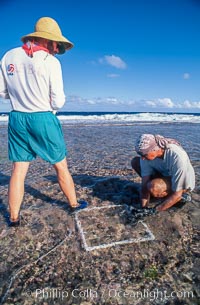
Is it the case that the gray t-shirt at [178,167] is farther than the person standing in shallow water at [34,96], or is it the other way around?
the gray t-shirt at [178,167]

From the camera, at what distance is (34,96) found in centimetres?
268

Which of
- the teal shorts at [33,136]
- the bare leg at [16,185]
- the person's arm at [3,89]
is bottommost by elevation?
the bare leg at [16,185]

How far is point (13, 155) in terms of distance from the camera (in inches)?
111

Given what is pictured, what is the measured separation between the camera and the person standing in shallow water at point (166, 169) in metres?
3.02

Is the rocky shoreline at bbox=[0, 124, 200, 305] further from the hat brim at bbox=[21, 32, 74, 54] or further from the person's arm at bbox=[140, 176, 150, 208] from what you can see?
the hat brim at bbox=[21, 32, 74, 54]

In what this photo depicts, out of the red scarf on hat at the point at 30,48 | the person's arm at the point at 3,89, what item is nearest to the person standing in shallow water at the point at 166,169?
the red scarf on hat at the point at 30,48

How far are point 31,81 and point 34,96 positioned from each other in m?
0.16

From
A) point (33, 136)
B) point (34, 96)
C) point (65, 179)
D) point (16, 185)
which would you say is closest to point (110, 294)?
point (65, 179)

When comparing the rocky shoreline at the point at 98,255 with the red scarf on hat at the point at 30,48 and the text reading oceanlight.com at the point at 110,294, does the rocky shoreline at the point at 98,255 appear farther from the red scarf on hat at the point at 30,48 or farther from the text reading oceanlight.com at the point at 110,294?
the red scarf on hat at the point at 30,48

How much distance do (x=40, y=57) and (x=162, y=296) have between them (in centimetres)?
256

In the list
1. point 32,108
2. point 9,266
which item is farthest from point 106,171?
point 9,266

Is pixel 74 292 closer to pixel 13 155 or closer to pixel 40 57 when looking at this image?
pixel 13 155

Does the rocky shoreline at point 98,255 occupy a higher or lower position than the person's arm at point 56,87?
lower

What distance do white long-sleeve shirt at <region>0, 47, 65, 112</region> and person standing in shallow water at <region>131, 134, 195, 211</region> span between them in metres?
1.21
